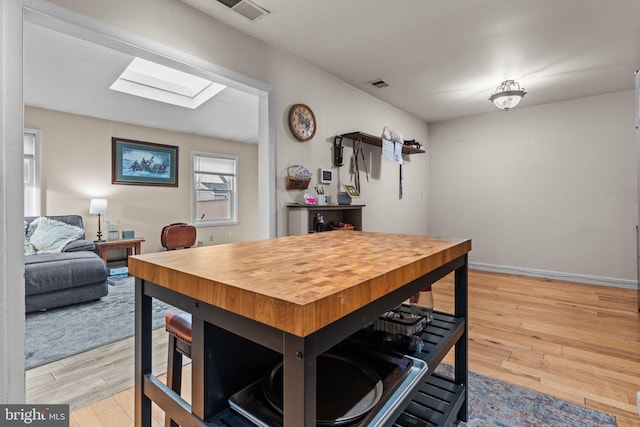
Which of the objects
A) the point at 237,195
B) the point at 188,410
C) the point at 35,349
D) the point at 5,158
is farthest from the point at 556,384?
the point at 237,195

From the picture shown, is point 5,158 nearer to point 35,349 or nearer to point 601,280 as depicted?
point 35,349

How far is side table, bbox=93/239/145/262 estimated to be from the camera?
4570 millimetres

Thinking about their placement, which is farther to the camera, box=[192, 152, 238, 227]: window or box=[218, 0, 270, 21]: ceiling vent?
box=[192, 152, 238, 227]: window

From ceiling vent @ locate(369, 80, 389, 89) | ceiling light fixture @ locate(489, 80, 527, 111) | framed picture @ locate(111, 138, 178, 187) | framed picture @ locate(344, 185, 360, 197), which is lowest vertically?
framed picture @ locate(344, 185, 360, 197)

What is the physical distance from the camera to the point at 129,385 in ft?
6.00

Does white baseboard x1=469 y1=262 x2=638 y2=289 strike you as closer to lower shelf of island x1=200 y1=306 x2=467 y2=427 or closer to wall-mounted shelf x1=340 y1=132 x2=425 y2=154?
wall-mounted shelf x1=340 y1=132 x2=425 y2=154

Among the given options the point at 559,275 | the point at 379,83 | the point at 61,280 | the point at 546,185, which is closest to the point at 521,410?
the point at 379,83

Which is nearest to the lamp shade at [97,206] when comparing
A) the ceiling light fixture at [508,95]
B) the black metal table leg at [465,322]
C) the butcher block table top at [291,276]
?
the butcher block table top at [291,276]

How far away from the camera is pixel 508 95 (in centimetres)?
326

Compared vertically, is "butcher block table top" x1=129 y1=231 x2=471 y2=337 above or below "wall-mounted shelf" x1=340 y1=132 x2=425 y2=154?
below

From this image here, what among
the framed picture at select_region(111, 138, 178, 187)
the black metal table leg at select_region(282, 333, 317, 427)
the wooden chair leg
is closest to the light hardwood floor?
the wooden chair leg

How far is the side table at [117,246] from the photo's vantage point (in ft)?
15.0

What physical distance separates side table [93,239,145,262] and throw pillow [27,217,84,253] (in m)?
0.37

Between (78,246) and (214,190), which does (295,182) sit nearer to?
(78,246)
